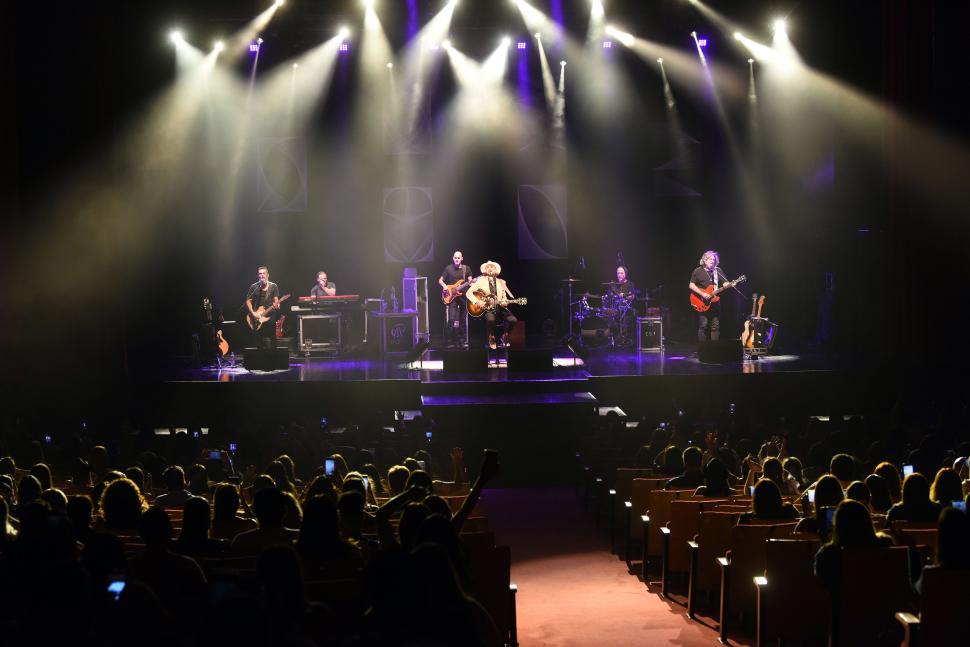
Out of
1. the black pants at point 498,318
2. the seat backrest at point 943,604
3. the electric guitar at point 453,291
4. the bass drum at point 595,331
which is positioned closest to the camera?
the seat backrest at point 943,604

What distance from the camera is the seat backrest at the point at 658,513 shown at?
708 cm

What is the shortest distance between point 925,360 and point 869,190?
2.88m

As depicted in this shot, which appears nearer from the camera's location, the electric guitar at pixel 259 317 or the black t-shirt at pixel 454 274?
the electric guitar at pixel 259 317

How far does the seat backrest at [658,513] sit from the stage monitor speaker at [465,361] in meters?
6.89

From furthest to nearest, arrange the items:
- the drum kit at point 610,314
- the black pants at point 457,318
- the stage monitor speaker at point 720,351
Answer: the drum kit at point 610,314 < the black pants at point 457,318 < the stage monitor speaker at point 720,351

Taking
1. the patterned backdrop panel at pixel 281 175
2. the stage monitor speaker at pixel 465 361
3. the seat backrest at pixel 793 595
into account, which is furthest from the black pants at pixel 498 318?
the seat backrest at pixel 793 595

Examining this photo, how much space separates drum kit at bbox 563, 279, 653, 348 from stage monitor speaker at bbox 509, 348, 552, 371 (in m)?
3.83

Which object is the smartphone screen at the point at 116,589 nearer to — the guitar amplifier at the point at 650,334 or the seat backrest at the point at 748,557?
the seat backrest at the point at 748,557

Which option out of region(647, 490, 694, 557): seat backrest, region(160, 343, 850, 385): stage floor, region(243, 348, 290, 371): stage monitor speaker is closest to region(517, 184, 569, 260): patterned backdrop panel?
region(160, 343, 850, 385): stage floor

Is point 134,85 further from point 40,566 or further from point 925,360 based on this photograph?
point 40,566

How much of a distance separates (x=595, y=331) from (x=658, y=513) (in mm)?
11104

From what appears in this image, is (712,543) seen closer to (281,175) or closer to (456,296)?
(456,296)

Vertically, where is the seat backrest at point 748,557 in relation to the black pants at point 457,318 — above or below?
below

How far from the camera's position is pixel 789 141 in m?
18.4
